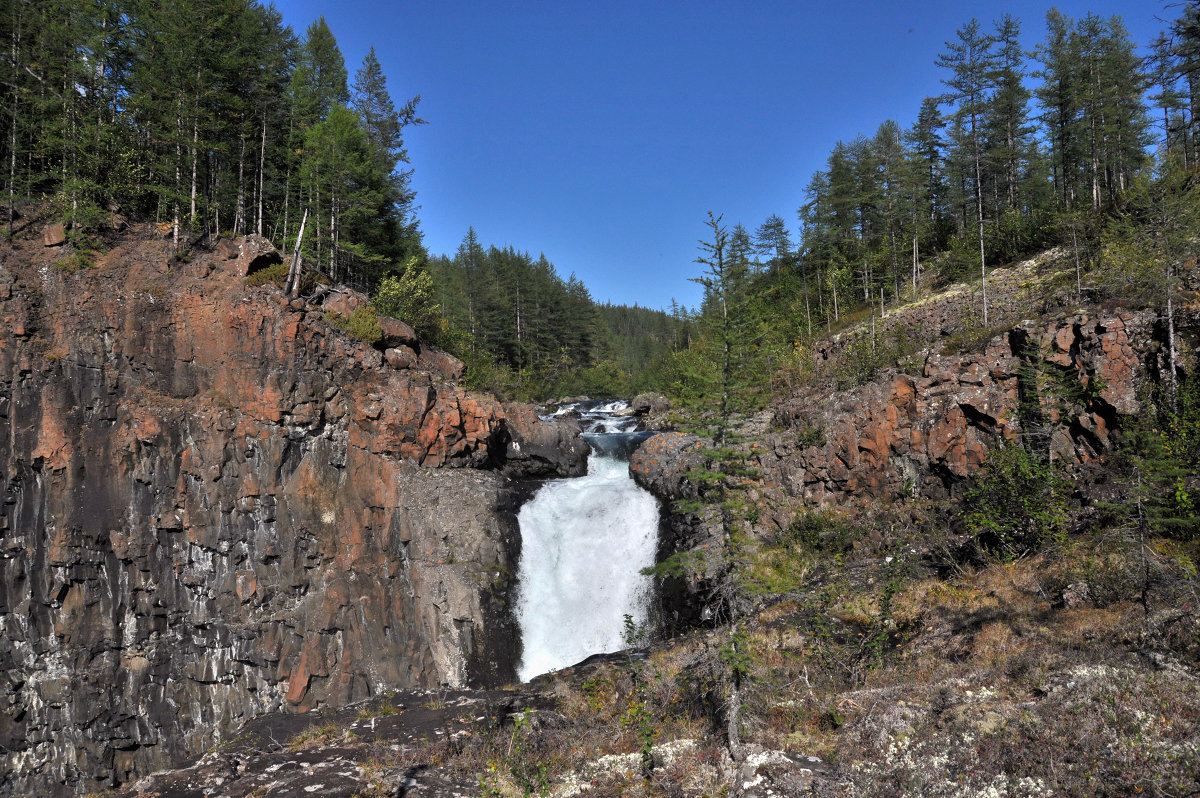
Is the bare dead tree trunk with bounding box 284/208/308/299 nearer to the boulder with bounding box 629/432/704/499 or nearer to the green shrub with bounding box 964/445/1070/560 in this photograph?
the boulder with bounding box 629/432/704/499

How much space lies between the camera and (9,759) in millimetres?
18531

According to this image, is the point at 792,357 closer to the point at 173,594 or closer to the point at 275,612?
the point at 275,612

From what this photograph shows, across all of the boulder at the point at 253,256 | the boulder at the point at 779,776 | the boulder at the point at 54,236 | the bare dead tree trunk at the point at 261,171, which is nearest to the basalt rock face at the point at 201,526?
the boulder at the point at 253,256

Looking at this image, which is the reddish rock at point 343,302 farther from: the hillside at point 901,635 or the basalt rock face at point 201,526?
the hillside at point 901,635

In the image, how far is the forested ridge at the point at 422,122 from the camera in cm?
1728

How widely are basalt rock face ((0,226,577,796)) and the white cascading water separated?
952 mm

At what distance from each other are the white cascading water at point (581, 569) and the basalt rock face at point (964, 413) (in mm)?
6232

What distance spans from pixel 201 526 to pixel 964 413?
28.5 meters

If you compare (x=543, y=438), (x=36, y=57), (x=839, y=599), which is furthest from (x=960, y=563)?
(x=36, y=57)

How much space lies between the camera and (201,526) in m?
20.6

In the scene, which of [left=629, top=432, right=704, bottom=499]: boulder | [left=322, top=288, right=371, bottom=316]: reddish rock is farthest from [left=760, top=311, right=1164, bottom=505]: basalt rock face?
[left=322, top=288, right=371, bottom=316]: reddish rock

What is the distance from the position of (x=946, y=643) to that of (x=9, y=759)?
1171 inches

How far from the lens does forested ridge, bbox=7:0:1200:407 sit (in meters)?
17.3

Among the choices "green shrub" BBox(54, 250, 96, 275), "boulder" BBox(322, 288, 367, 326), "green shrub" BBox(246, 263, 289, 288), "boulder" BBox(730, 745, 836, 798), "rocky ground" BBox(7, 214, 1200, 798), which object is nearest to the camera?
"boulder" BBox(730, 745, 836, 798)
